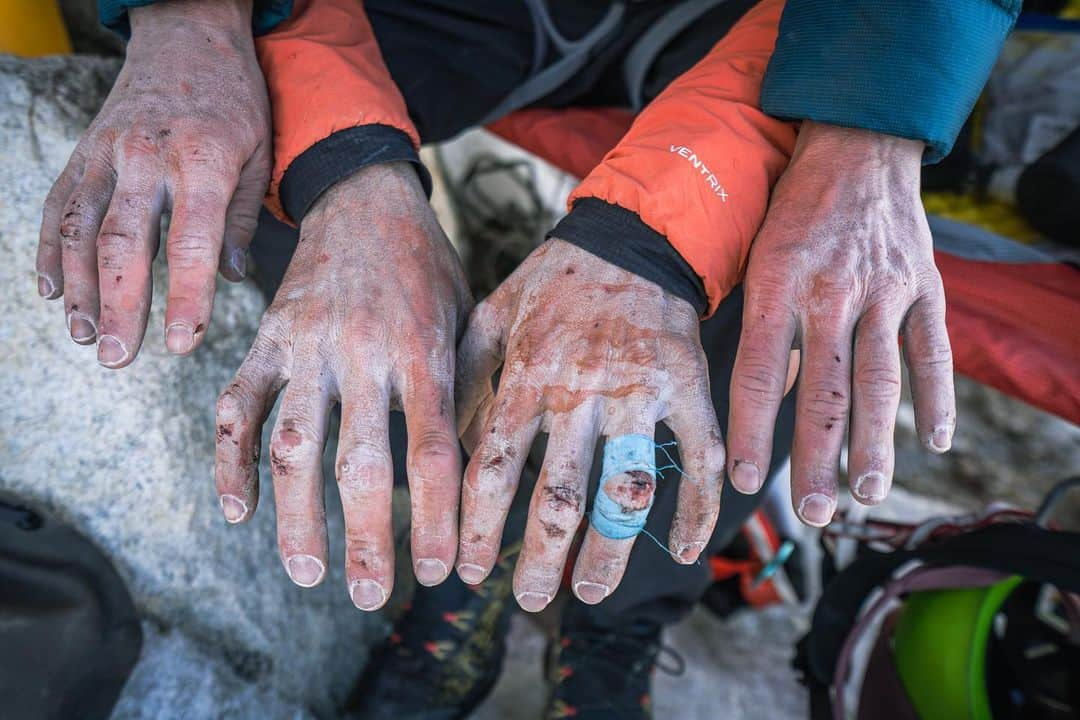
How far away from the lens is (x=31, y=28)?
45.4 inches

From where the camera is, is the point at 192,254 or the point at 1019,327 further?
the point at 1019,327

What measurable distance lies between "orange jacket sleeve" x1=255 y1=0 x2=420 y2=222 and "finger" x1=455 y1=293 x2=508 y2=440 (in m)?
0.22

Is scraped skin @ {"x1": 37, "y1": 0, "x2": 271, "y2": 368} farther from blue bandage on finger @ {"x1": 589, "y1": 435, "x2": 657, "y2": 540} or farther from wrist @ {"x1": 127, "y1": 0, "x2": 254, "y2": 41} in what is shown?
blue bandage on finger @ {"x1": 589, "y1": 435, "x2": 657, "y2": 540}

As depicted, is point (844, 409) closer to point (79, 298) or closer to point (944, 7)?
point (944, 7)

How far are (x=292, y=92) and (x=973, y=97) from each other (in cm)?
76

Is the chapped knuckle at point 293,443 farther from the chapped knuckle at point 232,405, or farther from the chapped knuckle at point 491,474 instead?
the chapped knuckle at point 491,474

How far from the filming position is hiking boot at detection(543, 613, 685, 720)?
1225mm

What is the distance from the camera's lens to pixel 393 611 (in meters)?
1.39

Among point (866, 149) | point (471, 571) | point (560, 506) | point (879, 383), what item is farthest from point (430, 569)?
point (866, 149)

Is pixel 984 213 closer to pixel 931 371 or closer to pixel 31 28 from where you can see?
pixel 931 371

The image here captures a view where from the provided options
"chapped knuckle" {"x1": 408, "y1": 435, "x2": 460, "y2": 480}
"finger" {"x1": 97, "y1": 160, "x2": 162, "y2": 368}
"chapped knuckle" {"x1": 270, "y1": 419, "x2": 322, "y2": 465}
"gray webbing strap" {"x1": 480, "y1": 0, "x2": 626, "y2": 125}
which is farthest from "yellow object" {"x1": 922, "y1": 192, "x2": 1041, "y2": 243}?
"finger" {"x1": 97, "y1": 160, "x2": 162, "y2": 368}

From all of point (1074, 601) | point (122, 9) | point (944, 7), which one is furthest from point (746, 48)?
point (1074, 601)

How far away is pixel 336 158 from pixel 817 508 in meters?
0.63

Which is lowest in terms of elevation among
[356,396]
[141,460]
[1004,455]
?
[1004,455]
